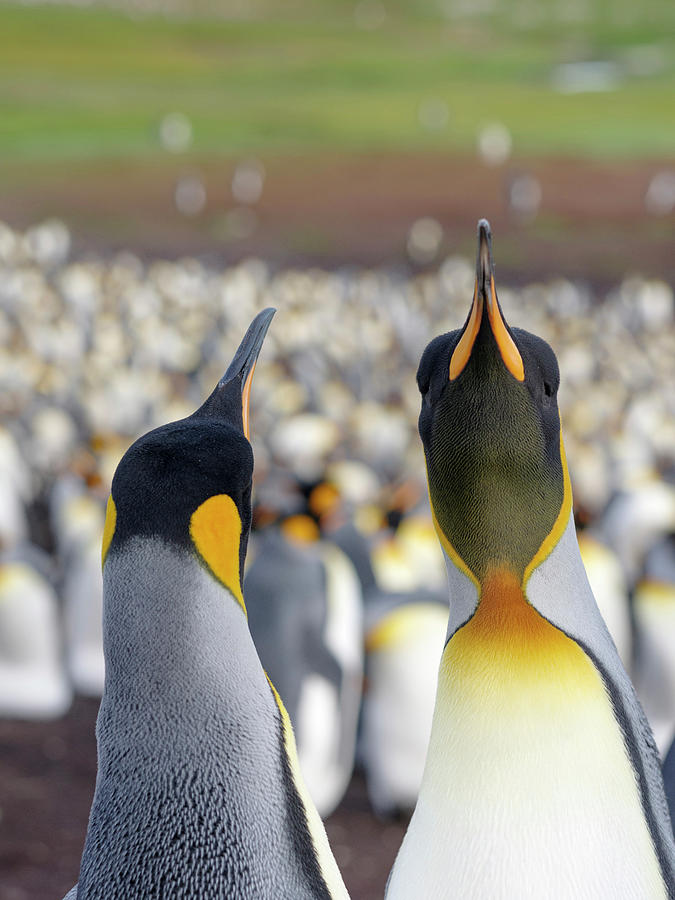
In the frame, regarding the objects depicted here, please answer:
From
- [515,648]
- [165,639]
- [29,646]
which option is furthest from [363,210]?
[165,639]

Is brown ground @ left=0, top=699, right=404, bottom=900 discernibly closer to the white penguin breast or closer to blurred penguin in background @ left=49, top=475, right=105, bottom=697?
blurred penguin in background @ left=49, top=475, right=105, bottom=697

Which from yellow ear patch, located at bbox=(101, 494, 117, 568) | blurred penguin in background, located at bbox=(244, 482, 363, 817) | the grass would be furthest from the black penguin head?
the grass

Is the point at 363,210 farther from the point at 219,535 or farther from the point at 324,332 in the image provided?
the point at 219,535

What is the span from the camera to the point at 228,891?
1.02 m

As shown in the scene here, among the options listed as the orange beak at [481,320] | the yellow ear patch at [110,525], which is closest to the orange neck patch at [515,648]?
the orange beak at [481,320]

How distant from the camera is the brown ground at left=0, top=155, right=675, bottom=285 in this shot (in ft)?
52.5

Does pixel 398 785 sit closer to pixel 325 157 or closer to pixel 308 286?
pixel 308 286

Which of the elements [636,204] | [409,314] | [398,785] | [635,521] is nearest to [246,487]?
[398,785]

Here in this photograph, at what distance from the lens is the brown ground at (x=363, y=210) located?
630 inches

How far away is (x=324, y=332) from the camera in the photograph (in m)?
10.9

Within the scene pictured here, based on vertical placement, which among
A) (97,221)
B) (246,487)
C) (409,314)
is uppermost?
(97,221)

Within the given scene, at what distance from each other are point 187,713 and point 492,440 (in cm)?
41

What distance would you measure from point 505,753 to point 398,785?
2.58 m

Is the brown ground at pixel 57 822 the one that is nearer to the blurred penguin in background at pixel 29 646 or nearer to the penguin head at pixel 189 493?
the blurred penguin in background at pixel 29 646
